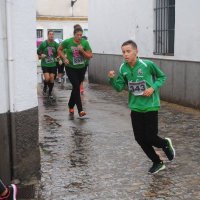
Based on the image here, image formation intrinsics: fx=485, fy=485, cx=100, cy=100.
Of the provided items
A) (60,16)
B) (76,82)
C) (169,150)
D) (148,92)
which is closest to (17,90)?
(148,92)

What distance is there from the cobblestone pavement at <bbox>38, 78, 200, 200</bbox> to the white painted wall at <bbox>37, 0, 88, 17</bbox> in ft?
91.0

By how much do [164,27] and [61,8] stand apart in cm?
2689

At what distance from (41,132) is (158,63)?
4.71m

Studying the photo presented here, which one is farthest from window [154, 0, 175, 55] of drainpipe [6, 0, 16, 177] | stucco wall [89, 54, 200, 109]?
drainpipe [6, 0, 16, 177]

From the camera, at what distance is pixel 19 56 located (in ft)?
16.4

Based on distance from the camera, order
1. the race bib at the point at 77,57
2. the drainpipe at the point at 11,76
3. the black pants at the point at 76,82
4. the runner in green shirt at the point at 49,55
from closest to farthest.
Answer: the drainpipe at the point at 11,76, the black pants at the point at 76,82, the race bib at the point at 77,57, the runner in green shirt at the point at 49,55

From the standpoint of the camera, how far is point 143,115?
573 cm

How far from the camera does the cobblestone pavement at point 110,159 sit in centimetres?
516

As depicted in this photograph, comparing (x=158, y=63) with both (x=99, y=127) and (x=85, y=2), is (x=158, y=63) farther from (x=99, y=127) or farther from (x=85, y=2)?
(x=85, y=2)

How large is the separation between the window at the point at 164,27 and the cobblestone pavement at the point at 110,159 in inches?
84.1

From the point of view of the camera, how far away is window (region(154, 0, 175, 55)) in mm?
11564

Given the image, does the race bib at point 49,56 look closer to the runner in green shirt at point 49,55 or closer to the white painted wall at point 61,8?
the runner in green shirt at point 49,55

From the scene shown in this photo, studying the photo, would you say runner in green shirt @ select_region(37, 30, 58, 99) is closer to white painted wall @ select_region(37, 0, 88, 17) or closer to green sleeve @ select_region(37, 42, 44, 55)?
green sleeve @ select_region(37, 42, 44, 55)

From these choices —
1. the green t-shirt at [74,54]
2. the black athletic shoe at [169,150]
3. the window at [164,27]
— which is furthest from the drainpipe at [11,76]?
the window at [164,27]
